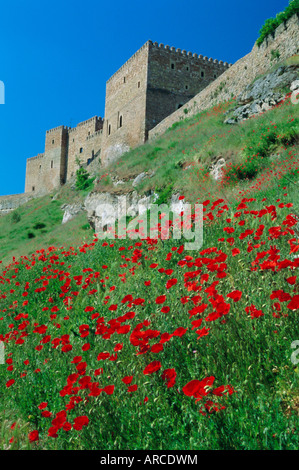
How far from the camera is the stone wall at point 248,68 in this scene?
47.4 ft

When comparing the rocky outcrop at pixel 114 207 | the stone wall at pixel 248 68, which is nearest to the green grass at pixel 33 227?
the rocky outcrop at pixel 114 207

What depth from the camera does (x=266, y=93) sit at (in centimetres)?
1266

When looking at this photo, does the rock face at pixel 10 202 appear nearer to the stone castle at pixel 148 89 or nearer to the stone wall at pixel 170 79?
the stone castle at pixel 148 89

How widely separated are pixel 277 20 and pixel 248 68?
2.74m

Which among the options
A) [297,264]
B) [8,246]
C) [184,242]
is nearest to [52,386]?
[297,264]

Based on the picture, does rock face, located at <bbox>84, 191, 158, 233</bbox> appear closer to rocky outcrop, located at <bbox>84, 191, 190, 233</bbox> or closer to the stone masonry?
rocky outcrop, located at <bbox>84, 191, 190, 233</bbox>

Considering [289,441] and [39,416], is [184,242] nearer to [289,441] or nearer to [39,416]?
[39,416]

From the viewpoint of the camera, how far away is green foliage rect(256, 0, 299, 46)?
14.1m

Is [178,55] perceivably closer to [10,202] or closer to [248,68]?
[248,68]

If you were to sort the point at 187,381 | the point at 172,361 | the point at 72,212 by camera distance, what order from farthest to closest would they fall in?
the point at 72,212 → the point at 172,361 → the point at 187,381

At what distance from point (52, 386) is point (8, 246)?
20.5m

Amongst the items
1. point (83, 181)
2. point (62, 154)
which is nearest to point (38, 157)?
point (62, 154)

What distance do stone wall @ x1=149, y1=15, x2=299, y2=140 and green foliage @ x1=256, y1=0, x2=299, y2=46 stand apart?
0.21m

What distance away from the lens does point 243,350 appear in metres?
2.24
